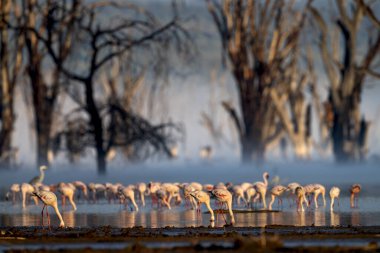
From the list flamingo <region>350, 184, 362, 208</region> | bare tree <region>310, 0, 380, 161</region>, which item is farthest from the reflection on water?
bare tree <region>310, 0, 380, 161</region>

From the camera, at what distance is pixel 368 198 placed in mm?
32656

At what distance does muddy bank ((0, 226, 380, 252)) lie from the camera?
17500 mm

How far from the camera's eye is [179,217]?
1036 inches

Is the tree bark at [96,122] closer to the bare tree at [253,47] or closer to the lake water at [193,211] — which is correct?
the lake water at [193,211]

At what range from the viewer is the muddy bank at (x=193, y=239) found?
57.4ft

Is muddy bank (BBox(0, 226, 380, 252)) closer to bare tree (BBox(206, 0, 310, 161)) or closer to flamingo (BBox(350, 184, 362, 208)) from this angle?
flamingo (BBox(350, 184, 362, 208))

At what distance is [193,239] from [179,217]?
662 cm

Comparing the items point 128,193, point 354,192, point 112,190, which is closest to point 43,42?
point 112,190

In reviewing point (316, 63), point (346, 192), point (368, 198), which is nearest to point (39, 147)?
point (346, 192)

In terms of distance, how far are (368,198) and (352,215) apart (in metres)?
6.66

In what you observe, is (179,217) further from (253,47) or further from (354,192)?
(253,47)

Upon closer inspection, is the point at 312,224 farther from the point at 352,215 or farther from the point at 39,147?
the point at 39,147

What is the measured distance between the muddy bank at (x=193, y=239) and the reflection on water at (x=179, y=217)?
66.6 inches

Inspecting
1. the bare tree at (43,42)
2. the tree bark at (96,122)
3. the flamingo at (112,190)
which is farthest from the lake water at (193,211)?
the bare tree at (43,42)
